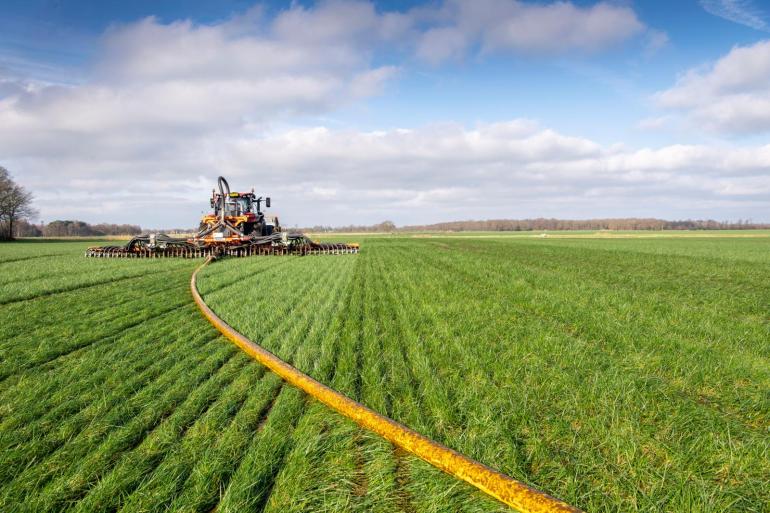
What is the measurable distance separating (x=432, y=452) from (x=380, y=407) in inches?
39.6

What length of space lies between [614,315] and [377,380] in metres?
5.76

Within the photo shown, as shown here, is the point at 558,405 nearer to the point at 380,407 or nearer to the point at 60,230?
the point at 380,407

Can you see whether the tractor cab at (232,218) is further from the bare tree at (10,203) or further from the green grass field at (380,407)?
the bare tree at (10,203)

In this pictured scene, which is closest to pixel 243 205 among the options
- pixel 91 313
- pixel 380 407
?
pixel 91 313

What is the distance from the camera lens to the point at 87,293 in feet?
33.6

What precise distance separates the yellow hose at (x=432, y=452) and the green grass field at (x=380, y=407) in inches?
3.6

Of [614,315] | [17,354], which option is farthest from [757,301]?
[17,354]

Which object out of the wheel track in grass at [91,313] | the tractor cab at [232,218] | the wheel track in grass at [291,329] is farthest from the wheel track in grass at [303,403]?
the tractor cab at [232,218]

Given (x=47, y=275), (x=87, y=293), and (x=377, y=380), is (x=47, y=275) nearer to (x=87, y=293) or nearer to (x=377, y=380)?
(x=87, y=293)

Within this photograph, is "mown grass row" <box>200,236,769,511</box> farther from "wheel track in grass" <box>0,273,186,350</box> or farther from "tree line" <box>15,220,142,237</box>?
"tree line" <box>15,220,142,237</box>

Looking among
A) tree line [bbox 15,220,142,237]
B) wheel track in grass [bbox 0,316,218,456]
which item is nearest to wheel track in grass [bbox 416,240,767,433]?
wheel track in grass [bbox 0,316,218,456]

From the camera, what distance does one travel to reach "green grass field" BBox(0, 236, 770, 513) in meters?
2.62

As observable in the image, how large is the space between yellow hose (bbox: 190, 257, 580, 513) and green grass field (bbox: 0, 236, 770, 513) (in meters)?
0.09

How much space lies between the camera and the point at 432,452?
2.84 meters
